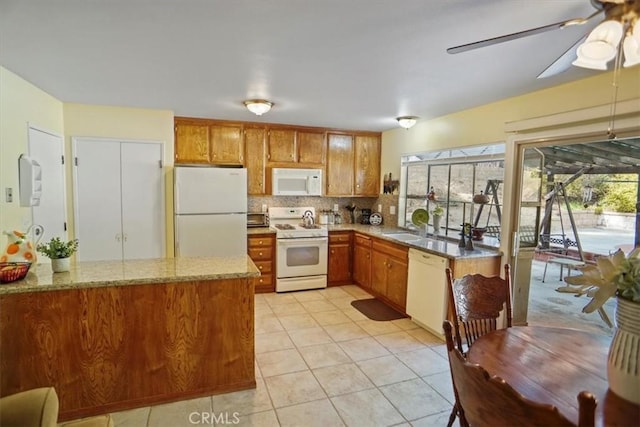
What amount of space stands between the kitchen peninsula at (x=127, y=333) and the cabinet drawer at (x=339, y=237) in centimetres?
247

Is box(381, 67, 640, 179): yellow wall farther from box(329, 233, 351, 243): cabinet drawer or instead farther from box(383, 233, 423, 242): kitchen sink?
box(329, 233, 351, 243): cabinet drawer

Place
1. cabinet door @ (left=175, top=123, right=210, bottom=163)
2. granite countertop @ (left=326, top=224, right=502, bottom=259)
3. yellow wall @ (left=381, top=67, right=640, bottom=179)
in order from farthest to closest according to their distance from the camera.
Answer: cabinet door @ (left=175, top=123, right=210, bottom=163)
granite countertop @ (left=326, top=224, right=502, bottom=259)
yellow wall @ (left=381, top=67, right=640, bottom=179)

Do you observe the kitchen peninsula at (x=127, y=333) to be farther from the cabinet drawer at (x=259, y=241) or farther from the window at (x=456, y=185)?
the window at (x=456, y=185)

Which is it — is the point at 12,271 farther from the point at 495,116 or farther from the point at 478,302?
the point at 495,116

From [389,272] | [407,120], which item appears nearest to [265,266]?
[389,272]

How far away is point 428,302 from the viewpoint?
342 cm

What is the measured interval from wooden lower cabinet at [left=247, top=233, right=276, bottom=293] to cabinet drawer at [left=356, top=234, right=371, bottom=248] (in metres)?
1.20

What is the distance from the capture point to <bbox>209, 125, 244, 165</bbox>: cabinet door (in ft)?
14.7

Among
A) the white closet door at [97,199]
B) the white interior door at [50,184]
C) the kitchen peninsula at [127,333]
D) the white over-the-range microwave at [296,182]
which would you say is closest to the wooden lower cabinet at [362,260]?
the white over-the-range microwave at [296,182]

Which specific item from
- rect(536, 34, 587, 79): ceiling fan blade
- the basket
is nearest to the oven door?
the basket

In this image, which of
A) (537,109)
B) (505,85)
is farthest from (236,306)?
(537,109)

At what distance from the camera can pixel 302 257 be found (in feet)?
15.3

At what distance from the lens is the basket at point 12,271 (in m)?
2.01

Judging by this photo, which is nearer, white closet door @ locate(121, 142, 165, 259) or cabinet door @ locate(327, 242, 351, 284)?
white closet door @ locate(121, 142, 165, 259)
